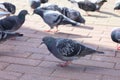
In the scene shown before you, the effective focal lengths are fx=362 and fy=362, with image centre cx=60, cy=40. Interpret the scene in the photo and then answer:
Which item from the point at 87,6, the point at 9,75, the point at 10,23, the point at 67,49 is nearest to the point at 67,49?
the point at 67,49

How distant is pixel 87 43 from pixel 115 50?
20.9 inches

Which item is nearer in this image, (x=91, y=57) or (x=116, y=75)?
(x=116, y=75)

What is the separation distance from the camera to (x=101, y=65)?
16.0 ft

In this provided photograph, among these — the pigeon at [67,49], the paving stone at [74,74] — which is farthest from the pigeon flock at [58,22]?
the paving stone at [74,74]

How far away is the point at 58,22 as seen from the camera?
253 inches

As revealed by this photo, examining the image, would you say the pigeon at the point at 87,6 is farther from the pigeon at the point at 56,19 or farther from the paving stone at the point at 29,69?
the paving stone at the point at 29,69

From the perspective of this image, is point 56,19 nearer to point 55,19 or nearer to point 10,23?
point 55,19

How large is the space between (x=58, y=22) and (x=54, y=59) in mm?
1467

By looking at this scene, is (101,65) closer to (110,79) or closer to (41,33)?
(110,79)

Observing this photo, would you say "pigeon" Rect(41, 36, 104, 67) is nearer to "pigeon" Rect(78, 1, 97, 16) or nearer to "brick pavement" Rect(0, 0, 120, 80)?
"brick pavement" Rect(0, 0, 120, 80)

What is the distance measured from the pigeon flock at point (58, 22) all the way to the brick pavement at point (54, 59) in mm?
182

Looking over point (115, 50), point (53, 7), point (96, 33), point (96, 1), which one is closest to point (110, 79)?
point (115, 50)

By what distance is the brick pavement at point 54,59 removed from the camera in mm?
4495

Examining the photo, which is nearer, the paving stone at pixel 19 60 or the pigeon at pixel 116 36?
the paving stone at pixel 19 60
